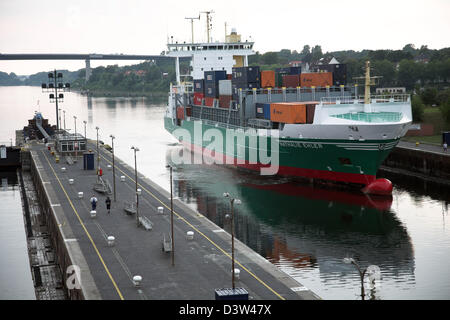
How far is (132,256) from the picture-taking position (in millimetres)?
30031

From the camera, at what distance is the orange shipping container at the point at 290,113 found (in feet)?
178

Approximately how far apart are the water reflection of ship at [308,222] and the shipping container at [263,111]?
616 cm

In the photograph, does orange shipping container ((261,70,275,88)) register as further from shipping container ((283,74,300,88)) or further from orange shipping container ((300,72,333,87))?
orange shipping container ((300,72,333,87))

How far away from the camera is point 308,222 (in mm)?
44375

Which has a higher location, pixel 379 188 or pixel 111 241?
pixel 111 241

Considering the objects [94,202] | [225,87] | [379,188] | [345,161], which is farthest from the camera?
[225,87]

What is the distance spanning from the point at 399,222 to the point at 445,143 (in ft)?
63.8

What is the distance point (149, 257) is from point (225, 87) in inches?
1698

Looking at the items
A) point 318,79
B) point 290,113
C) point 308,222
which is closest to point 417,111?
point 318,79

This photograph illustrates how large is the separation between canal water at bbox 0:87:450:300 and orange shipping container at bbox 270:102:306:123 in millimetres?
5702

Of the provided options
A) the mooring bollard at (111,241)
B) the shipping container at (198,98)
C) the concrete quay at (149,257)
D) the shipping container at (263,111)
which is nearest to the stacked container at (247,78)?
the shipping container at (263,111)

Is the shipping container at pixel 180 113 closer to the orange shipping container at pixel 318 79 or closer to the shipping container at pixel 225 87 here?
the shipping container at pixel 225 87

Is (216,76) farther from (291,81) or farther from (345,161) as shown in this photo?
(345,161)
